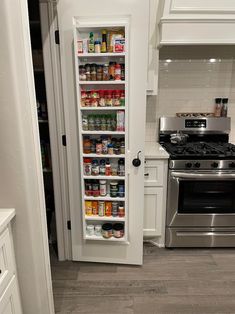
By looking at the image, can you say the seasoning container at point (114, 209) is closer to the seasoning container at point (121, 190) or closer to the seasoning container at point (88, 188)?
the seasoning container at point (121, 190)

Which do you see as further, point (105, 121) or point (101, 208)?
Result: point (101, 208)

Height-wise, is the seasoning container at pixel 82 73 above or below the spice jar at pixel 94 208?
above

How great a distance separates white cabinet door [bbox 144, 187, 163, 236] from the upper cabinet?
1.32 meters

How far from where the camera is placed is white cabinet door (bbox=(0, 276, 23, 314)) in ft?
3.53

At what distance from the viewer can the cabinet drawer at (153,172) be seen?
2.11 metres

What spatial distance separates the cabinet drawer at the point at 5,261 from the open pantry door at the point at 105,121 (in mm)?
793

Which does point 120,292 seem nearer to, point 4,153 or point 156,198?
point 156,198

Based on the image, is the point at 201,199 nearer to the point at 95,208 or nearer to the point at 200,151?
the point at 200,151

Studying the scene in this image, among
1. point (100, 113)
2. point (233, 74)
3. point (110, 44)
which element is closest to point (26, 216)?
point (100, 113)

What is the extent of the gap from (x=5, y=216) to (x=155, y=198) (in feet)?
4.65

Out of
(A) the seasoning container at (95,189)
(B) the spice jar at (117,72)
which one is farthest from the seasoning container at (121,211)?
(B) the spice jar at (117,72)

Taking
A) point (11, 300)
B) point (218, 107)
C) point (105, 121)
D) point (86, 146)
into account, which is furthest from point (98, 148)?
point (218, 107)

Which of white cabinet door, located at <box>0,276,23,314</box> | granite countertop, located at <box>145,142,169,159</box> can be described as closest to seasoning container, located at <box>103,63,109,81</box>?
granite countertop, located at <box>145,142,169,159</box>

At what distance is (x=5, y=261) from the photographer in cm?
112
